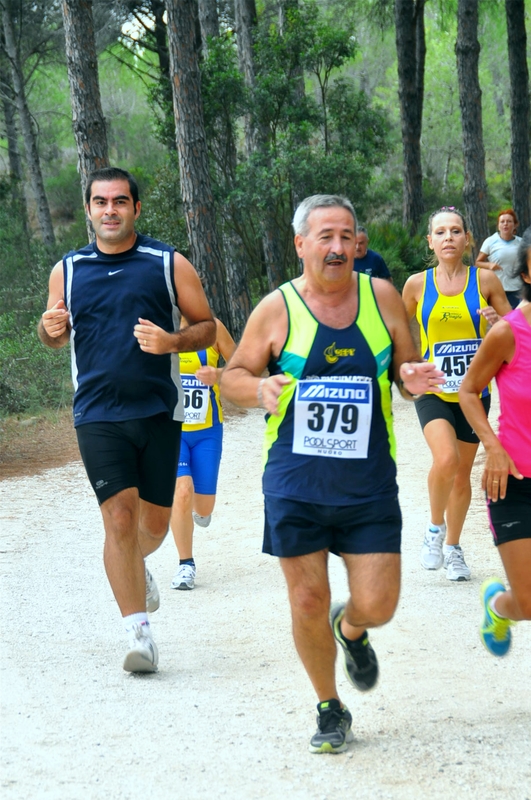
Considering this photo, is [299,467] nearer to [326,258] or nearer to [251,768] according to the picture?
[326,258]

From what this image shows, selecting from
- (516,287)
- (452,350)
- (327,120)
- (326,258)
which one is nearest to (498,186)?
(327,120)

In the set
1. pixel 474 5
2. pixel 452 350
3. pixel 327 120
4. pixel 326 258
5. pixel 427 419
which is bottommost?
pixel 427 419

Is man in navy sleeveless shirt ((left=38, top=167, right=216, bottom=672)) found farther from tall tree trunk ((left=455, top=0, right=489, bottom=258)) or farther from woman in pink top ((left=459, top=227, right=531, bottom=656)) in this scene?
tall tree trunk ((left=455, top=0, right=489, bottom=258))

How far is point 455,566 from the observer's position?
7.11m

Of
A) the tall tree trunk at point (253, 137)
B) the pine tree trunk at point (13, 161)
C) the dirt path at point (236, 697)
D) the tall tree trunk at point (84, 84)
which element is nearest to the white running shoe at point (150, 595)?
the dirt path at point (236, 697)

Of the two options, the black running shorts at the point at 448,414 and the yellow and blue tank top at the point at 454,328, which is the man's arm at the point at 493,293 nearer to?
the yellow and blue tank top at the point at 454,328

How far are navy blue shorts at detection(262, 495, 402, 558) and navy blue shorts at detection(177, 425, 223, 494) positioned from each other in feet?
10.8

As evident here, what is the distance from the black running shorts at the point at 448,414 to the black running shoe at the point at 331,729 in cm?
298

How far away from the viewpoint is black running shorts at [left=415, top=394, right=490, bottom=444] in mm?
6859

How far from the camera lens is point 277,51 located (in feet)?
65.7

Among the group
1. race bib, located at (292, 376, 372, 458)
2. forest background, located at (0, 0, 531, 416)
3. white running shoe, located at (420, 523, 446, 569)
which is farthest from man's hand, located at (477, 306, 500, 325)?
forest background, located at (0, 0, 531, 416)

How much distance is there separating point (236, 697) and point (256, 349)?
1.80 meters

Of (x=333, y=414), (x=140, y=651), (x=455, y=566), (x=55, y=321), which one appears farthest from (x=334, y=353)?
(x=455, y=566)

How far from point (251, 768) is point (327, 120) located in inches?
724
